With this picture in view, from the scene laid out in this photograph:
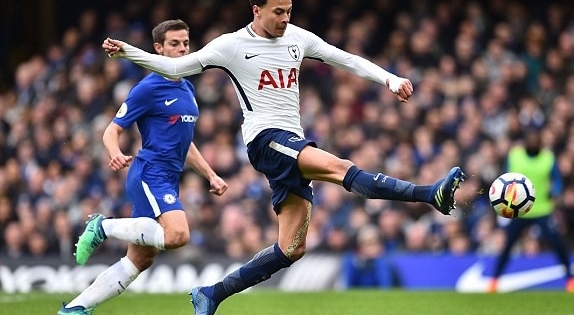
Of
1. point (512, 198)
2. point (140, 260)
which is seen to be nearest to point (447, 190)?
point (512, 198)

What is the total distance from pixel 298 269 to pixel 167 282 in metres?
1.74

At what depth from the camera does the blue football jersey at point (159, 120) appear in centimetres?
877

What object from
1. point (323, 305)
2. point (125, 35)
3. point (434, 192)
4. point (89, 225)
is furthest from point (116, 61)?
point (434, 192)

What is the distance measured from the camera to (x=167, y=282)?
15.5m

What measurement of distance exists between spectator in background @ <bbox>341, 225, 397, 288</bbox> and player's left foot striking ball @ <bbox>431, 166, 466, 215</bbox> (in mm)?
7799

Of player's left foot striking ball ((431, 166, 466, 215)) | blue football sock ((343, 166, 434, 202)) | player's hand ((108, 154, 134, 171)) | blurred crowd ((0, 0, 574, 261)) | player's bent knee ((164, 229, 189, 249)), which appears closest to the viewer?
player's left foot striking ball ((431, 166, 466, 215))

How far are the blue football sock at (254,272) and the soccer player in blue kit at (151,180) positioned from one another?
17.9 inches

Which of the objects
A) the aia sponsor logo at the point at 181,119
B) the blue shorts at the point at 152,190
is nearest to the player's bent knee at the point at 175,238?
the blue shorts at the point at 152,190

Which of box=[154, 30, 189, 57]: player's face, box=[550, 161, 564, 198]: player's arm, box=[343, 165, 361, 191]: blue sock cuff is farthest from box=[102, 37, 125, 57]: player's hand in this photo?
box=[550, 161, 564, 198]: player's arm

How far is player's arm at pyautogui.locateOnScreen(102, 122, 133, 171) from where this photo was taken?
8.19 metres

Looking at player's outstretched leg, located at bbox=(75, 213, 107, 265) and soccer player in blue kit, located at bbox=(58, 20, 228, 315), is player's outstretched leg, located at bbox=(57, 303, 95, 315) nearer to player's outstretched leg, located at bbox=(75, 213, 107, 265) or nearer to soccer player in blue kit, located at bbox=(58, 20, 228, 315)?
soccer player in blue kit, located at bbox=(58, 20, 228, 315)

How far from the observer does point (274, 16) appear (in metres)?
7.98

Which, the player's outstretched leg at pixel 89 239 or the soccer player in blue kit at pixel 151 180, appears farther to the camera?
the player's outstretched leg at pixel 89 239

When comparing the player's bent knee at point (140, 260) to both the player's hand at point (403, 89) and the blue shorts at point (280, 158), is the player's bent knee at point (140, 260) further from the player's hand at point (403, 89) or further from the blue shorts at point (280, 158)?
the player's hand at point (403, 89)
